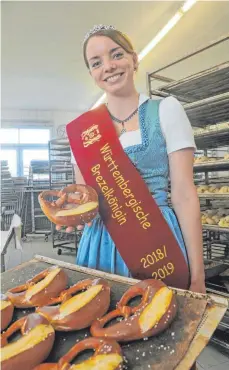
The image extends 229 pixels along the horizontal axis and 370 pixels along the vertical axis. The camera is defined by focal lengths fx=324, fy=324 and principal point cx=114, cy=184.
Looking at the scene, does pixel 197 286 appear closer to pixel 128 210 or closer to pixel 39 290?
pixel 128 210

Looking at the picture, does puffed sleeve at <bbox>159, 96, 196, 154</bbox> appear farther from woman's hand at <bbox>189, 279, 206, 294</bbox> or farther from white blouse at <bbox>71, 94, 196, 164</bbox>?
woman's hand at <bbox>189, 279, 206, 294</bbox>

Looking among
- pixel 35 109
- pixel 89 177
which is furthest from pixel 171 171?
pixel 35 109

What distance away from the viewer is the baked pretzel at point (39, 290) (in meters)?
0.64

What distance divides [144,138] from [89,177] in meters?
0.19

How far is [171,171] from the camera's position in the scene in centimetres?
82

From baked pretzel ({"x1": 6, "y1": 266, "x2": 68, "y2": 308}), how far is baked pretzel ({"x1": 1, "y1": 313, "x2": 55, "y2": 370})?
96mm

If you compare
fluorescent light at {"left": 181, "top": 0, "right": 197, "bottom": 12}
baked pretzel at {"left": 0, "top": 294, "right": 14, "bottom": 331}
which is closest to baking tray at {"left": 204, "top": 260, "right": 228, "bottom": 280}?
baked pretzel at {"left": 0, "top": 294, "right": 14, "bottom": 331}

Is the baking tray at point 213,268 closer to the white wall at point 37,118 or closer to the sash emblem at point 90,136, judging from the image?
the sash emblem at point 90,136

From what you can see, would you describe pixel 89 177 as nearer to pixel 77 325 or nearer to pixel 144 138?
pixel 144 138

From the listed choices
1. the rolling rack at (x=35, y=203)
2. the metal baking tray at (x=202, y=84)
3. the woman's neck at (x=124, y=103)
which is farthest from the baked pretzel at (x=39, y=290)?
the rolling rack at (x=35, y=203)

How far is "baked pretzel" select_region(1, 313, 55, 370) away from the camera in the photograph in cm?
43

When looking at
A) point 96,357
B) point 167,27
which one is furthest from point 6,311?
point 167,27

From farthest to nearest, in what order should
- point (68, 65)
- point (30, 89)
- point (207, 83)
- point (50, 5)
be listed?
1. point (30, 89)
2. point (68, 65)
3. point (50, 5)
4. point (207, 83)

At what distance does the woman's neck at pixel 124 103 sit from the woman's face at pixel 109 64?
27mm
